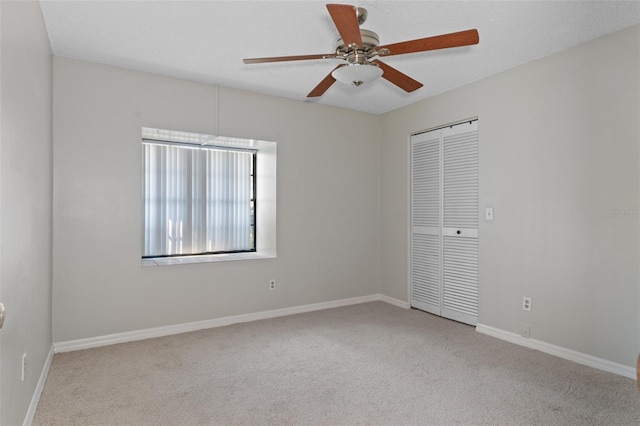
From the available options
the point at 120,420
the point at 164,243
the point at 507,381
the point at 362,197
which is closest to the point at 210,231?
the point at 164,243

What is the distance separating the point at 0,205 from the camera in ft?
4.89

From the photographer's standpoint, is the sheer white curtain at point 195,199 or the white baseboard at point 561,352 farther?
the sheer white curtain at point 195,199

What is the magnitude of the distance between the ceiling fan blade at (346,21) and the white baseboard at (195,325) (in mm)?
2972

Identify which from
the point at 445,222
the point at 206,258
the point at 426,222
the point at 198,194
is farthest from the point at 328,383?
the point at 198,194

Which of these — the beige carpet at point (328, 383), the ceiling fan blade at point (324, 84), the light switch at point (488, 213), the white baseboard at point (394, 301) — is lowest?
the beige carpet at point (328, 383)

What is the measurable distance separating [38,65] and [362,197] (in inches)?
138

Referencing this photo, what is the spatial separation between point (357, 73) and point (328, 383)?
2.06 metres

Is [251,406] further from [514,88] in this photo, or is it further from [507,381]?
[514,88]

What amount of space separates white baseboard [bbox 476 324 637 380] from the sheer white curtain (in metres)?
2.81

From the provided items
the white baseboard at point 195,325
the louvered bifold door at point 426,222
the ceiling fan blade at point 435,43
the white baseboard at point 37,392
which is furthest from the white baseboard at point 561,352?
the white baseboard at point 37,392

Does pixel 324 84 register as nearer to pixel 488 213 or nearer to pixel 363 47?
pixel 363 47

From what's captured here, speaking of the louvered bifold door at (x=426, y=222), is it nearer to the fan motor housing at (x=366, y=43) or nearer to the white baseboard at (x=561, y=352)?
the white baseboard at (x=561, y=352)

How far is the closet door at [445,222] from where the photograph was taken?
383 cm

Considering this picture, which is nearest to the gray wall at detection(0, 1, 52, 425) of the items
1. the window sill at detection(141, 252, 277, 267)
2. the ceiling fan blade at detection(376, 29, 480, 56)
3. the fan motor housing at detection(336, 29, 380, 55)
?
the window sill at detection(141, 252, 277, 267)
